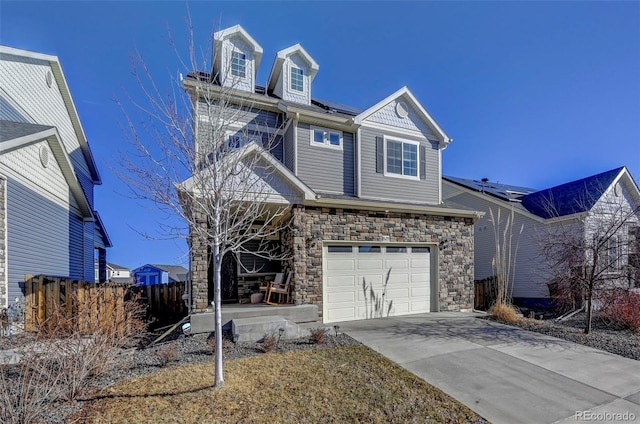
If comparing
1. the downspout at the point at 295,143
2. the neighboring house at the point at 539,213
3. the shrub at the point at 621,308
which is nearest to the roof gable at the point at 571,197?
the neighboring house at the point at 539,213

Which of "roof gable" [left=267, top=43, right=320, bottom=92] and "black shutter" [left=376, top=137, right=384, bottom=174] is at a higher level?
"roof gable" [left=267, top=43, right=320, bottom=92]

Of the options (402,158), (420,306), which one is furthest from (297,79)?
(420,306)

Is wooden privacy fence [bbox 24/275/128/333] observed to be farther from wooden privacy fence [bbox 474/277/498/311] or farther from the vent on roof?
wooden privacy fence [bbox 474/277/498/311]

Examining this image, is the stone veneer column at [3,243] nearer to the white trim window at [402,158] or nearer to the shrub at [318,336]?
the shrub at [318,336]

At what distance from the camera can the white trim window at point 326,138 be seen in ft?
32.8

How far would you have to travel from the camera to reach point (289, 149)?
9984 mm

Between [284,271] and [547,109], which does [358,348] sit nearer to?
[284,271]

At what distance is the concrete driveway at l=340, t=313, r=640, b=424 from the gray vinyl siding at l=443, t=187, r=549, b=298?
6.50 metres

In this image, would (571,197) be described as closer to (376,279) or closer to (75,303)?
(376,279)

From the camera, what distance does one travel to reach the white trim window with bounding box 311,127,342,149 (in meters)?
9.99

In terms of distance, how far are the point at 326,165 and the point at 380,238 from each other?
309 centimetres

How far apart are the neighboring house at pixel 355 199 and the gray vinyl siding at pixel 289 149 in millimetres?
36

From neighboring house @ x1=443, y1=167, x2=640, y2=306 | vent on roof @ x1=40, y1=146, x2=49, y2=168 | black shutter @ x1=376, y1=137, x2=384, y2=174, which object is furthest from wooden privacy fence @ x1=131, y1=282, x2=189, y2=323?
neighboring house @ x1=443, y1=167, x2=640, y2=306

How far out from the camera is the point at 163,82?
4.50m
